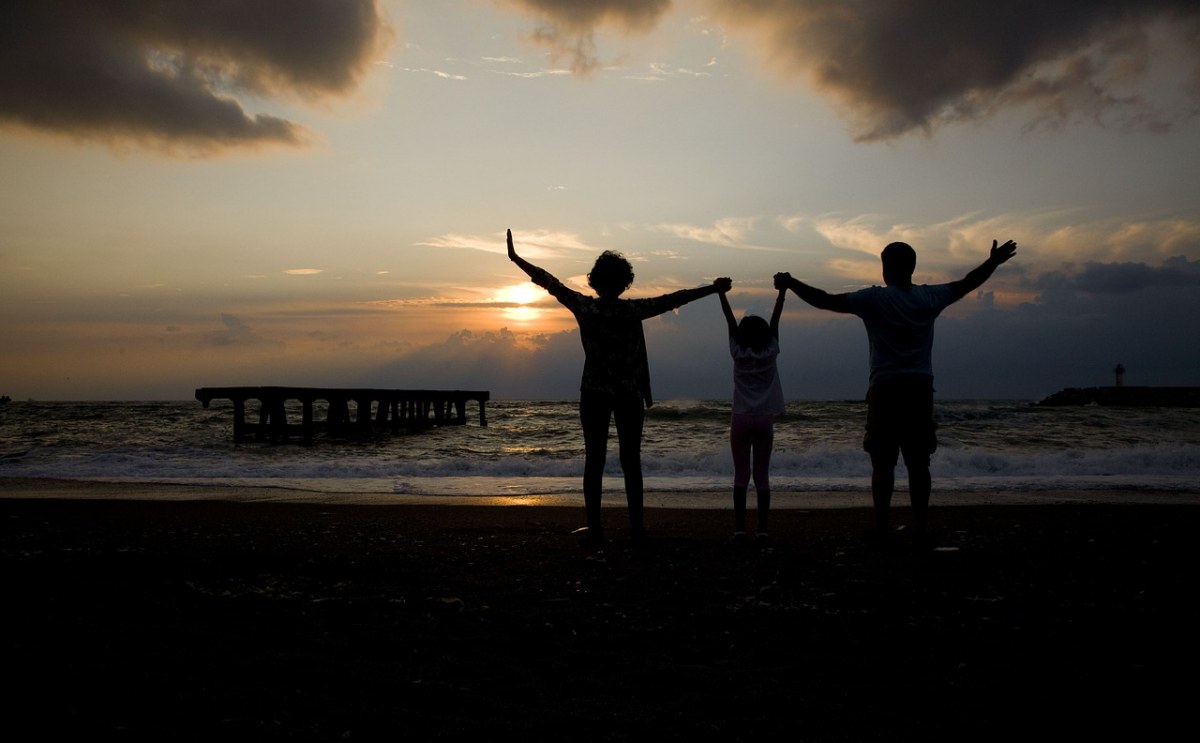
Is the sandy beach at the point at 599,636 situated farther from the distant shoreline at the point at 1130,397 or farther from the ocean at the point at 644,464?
the distant shoreline at the point at 1130,397

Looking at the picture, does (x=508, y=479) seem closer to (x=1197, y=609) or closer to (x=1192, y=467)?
(x=1197, y=609)

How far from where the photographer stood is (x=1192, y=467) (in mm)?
13508

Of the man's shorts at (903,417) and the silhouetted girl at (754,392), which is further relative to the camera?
the silhouetted girl at (754,392)

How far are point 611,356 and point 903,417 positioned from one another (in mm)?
2032

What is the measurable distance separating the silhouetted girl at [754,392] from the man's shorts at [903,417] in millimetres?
829

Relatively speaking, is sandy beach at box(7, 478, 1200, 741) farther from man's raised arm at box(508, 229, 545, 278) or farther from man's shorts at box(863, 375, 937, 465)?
man's raised arm at box(508, 229, 545, 278)

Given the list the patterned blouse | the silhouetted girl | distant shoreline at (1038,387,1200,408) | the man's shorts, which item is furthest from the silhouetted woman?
distant shoreline at (1038,387,1200,408)

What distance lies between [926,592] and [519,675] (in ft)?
7.65

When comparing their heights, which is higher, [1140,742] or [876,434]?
[876,434]

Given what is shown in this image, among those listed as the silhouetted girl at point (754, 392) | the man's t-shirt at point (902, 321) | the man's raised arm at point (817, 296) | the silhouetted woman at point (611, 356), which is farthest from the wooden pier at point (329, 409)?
the man's t-shirt at point (902, 321)

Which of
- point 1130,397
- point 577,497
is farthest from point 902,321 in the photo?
point 1130,397

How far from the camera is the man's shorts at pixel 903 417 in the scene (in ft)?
16.1

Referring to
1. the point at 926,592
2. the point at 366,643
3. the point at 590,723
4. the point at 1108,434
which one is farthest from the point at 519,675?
the point at 1108,434

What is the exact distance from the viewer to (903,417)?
4953 mm
